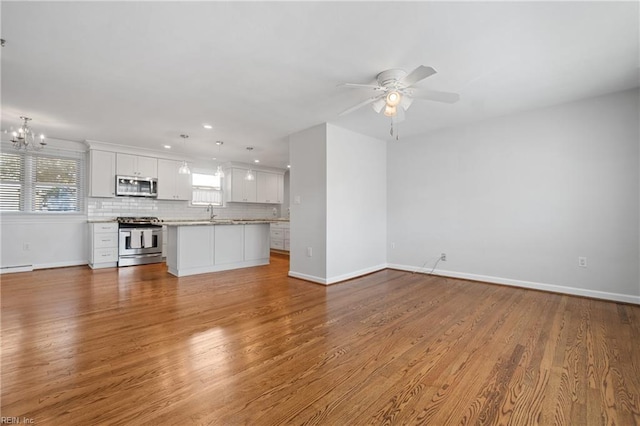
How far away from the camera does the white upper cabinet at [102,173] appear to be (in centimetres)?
551

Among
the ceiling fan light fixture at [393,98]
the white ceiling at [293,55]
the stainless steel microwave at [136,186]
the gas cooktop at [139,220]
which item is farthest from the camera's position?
the stainless steel microwave at [136,186]

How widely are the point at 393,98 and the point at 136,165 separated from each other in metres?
5.67

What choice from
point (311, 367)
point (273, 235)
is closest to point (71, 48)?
point (311, 367)

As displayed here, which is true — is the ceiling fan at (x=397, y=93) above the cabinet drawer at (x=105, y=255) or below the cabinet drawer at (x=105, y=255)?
above

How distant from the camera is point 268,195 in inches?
326

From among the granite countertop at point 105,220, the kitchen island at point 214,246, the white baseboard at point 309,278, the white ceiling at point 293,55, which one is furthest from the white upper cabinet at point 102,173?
the white baseboard at point 309,278

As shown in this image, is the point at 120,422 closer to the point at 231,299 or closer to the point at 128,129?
the point at 231,299

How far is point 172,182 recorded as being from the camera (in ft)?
21.5

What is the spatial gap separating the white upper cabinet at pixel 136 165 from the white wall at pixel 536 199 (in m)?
5.39

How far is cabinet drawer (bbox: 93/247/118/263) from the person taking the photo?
17.4ft

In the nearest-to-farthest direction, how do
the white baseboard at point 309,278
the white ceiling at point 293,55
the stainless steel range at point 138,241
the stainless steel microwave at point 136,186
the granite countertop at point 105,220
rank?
the white ceiling at point 293,55
the white baseboard at point 309,278
the granite countertop at point 105,220
the stainless steel range at point 138,241
the stainless steel microwave at point 136,186

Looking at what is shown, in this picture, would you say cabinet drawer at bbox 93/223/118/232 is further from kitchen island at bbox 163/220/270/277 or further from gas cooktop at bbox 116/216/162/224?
kitchen island at bbox 163/220/270/277

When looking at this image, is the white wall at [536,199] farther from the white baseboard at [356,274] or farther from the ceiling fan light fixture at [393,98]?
the ceiling fan light fixture at [393,98]

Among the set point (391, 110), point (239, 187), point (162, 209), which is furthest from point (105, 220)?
point (391, 110)
